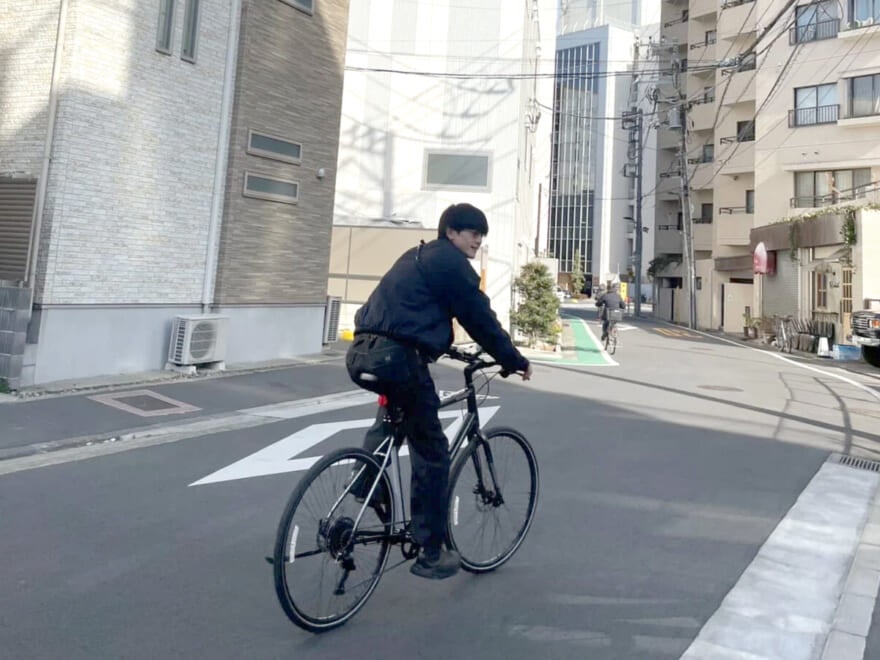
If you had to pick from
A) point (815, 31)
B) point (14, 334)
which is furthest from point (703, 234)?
point (14, 334)

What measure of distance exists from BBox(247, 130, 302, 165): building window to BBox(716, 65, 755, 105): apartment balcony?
31095 mm

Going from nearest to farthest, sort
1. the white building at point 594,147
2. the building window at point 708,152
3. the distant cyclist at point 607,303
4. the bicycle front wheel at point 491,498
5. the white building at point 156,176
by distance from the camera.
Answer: the bicycle front wheel at point 491,498, the white building at point 156,176, the distant cyclist at point 607,303, the building window at point 708,152, the white building at point 594,147

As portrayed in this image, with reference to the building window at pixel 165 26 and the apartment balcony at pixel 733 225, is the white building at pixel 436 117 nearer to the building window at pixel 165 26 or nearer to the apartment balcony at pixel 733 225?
the building window at pixel 165 26

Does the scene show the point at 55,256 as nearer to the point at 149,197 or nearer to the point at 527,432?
the point at 149,197

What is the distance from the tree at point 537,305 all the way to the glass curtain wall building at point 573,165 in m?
78.5

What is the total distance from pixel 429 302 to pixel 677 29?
182 ft

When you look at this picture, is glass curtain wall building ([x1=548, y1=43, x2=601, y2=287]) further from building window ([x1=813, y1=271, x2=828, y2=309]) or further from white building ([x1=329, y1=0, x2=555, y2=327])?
white building ([x1=329, y1=0, x2=555, y2=327])

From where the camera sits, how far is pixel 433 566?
3471 millimetres

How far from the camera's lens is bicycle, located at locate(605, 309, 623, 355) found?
67.1ft

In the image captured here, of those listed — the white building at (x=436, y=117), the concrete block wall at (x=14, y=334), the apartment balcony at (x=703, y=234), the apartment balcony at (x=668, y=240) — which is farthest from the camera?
the apartment balcony at (x=668, y=240)

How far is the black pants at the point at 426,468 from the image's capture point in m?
3.42

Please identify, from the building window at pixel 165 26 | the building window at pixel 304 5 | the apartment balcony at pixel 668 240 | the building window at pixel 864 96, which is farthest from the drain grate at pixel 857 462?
the apartment balcony at pixel 668 240

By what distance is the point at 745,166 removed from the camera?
3844 centimetres

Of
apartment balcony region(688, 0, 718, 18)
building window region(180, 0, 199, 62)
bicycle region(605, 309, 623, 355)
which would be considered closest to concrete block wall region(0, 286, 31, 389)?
building window region(180, 0, 199, 62)
